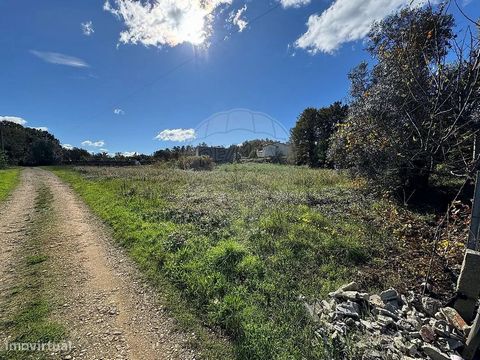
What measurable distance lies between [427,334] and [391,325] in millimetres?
353

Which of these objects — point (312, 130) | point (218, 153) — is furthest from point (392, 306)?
point (218, 153)

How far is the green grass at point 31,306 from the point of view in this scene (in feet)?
10.1

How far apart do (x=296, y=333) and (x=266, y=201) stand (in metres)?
6.31

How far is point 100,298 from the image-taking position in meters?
3.96

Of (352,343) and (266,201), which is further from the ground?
(266,201)

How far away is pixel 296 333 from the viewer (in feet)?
10.3

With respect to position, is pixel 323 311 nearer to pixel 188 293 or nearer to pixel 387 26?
pixel 188 293

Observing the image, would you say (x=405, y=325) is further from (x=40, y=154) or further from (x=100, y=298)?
(x=40, y=154)

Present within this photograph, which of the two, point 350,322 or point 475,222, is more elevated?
point 475,222

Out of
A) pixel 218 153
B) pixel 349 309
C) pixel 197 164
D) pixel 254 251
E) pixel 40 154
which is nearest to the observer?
pixel 349 309

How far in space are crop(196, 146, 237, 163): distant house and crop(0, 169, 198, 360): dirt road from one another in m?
34.2

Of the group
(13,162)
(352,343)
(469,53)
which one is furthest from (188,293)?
(13,162)

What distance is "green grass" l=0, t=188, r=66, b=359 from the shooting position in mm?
3088

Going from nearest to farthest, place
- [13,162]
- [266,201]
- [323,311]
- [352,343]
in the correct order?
[352,343], [323,311], [266,201], [13,162]
